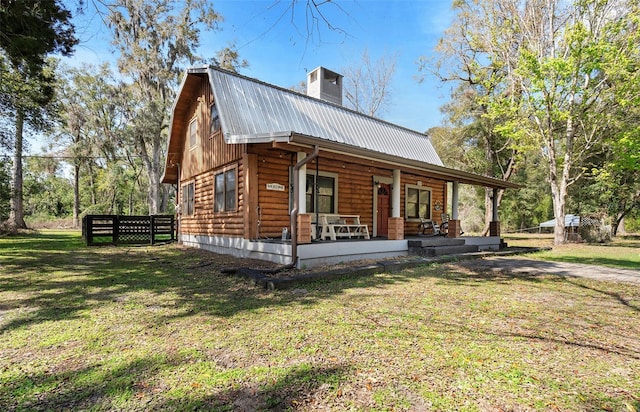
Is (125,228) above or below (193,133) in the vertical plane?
below

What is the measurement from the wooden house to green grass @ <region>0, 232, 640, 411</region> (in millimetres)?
3014

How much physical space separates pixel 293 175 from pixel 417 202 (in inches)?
260

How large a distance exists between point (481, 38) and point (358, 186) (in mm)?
12975

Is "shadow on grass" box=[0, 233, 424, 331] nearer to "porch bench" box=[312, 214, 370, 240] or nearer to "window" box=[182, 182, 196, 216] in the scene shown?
"porch bench" box=[312, 214, 370, 240]

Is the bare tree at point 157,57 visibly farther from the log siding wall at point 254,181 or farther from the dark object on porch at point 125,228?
the log siding wall at point 254,181

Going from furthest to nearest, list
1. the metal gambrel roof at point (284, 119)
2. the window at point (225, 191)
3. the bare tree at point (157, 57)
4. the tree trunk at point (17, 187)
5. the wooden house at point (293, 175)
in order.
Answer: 1. the bare tree at point (157, 57)
2. the tree trunk at point (17, 187)
3. the window at point (225, 191)
4. the metal gambrel roof at point (284, 119)
5. the wooden house at point (293, 175)

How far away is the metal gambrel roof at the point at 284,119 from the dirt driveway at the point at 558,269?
434cm

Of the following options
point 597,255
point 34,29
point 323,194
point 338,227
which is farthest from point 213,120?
point 597,255

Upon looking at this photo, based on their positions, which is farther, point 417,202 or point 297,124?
point 417,202

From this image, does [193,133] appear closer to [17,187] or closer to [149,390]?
[149,390]

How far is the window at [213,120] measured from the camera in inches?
417

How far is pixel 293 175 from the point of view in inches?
369

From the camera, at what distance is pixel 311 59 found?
4047mm

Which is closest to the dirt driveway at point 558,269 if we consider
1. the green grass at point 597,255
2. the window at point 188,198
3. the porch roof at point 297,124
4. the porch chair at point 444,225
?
the green grass at point 597,255
